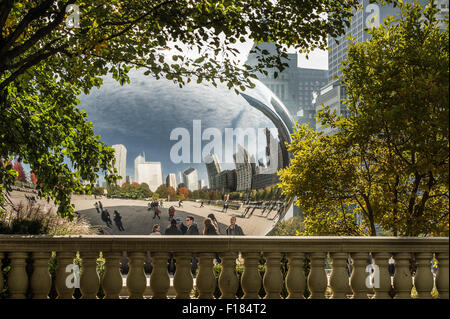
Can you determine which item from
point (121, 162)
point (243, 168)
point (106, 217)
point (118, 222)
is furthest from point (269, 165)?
point (106, 217)

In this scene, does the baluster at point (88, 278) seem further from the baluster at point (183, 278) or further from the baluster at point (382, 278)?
the baluster at point (382, 278)

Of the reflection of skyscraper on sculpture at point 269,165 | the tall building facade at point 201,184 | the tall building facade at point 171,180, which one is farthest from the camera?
the reflection of skyscraper on sculpture at point 269,165

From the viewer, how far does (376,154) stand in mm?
8578

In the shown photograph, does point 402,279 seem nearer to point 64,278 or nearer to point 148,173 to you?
point 64,278

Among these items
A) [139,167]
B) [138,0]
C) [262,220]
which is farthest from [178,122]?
[138,0]

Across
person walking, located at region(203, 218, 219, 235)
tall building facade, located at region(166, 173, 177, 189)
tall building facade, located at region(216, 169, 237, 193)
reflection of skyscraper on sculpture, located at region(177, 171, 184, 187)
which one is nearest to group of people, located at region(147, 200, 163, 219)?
tall building facade, located at region(166, 173, 177, 189)

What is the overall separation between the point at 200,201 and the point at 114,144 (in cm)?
272

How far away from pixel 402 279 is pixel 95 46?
4295 mm

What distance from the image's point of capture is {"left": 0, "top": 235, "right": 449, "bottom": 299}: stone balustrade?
435 centimetres

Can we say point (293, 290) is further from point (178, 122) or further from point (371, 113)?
point (178, 122)

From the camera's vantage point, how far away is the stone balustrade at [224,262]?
14.3 feet

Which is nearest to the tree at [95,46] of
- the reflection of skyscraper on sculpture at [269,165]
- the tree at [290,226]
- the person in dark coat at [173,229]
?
the person in dark coat at [173,229]

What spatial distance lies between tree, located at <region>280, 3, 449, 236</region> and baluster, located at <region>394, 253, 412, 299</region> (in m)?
1.65
